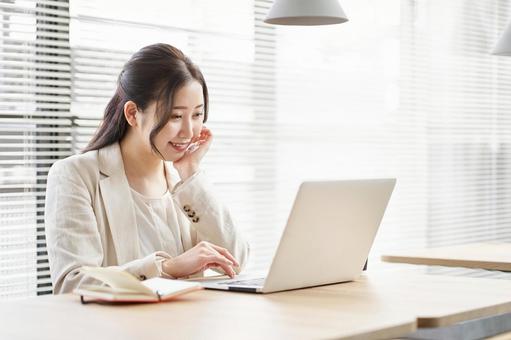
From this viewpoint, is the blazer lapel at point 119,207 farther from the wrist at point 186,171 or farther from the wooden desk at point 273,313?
the wooden desk at point 273,313

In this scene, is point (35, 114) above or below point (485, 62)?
below

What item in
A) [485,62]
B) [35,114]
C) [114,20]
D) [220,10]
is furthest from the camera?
[485,62]

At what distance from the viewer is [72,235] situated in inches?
99.1

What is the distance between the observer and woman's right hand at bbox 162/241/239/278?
7.83ft

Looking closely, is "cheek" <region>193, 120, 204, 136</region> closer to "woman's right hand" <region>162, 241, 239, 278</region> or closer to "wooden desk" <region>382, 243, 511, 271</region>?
"woman's right hand" <region>162, 241, 239, 278</region>

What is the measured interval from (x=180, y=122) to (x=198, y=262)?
54 centimetres

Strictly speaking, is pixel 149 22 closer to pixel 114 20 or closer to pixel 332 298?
pixel 114 20

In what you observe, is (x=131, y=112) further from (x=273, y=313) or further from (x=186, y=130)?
(x=273, y=313)

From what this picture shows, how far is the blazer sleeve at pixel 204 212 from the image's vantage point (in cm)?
284

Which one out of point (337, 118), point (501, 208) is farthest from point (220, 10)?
point (501, 208)

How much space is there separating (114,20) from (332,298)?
2.04 meters

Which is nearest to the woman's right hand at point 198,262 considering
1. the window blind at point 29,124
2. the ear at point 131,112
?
the ear at point 131,112

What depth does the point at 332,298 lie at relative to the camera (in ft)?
6.87

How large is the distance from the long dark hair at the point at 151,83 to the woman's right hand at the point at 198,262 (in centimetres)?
48
